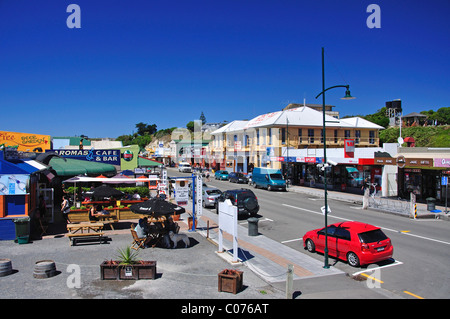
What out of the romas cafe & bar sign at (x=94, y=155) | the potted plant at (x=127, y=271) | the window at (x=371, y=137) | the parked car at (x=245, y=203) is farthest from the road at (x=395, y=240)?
the window at (x=371, y=137)

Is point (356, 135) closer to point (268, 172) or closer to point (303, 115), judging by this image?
point (303, 115)

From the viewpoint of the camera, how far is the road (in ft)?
35.8

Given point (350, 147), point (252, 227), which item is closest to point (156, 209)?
point (252, 227)

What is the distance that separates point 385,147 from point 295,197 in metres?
9.46

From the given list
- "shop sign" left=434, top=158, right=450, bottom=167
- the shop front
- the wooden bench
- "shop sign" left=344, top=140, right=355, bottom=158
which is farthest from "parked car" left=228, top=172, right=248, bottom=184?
the wooden bench

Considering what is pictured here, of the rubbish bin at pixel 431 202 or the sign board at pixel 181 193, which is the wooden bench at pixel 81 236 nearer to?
the sign board at pixel 181 193

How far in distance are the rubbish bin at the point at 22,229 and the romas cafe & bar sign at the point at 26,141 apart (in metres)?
17.2

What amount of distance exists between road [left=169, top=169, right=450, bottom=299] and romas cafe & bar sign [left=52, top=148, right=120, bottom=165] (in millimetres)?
15939

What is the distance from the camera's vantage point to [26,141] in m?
30.0

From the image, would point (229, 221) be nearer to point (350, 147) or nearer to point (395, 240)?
point (395, 240)

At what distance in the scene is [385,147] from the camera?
31688mm

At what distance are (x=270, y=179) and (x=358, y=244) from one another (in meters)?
26.2

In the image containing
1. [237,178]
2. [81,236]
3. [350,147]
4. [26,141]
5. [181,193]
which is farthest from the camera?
[237,178]

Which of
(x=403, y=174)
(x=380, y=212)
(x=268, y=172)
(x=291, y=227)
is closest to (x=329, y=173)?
(x=268, y=172)
